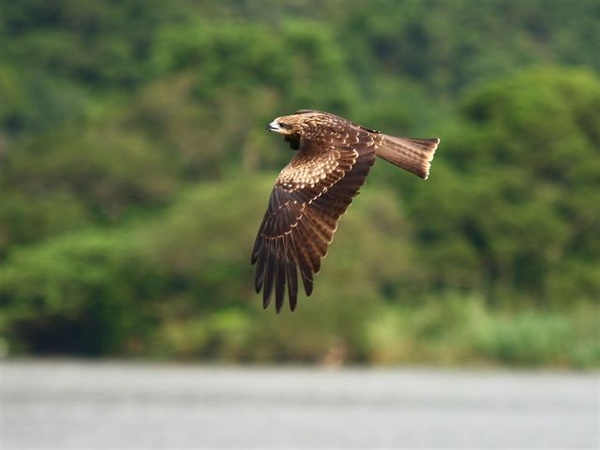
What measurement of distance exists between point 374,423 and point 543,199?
1739 cm

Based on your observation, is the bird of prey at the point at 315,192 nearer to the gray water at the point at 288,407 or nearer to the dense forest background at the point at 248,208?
the gray water at the point at 288,407

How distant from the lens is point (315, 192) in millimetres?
11086

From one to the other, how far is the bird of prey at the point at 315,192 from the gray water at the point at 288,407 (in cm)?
1635

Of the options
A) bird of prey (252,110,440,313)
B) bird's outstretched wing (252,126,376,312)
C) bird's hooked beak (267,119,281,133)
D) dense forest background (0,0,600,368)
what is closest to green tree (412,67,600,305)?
dense forest background (0,0,600,368)

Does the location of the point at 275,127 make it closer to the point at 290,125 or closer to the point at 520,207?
the point at 290,125

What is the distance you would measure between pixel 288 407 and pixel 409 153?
24.2 meters

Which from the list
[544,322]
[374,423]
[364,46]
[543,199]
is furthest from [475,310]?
[364,46]

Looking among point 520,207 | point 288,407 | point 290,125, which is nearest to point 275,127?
point 290,125

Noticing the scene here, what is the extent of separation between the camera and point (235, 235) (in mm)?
44938

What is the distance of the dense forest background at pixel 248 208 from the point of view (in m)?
44.3

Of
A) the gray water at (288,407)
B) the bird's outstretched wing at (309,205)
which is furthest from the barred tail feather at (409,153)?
the gray water at (288,407)

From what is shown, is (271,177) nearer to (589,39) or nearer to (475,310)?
(475,310)

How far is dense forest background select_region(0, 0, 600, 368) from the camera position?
44281mm

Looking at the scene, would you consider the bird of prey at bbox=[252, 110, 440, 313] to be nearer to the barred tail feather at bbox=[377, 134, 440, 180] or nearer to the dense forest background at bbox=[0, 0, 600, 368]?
the barred tail feather at bbox=[377, 134, 440, 180]
